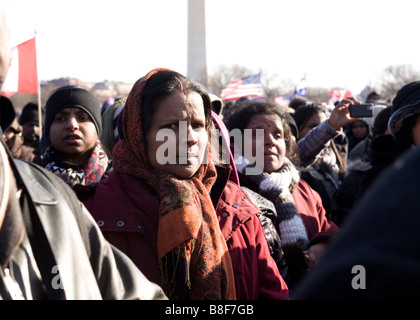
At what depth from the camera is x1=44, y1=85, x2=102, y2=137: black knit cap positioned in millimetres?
3752

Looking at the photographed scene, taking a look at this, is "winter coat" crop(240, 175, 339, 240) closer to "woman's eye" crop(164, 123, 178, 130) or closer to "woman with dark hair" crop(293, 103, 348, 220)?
"woman with dark hair" crop(293, 103, 348, 220)

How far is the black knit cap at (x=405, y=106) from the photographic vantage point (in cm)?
334

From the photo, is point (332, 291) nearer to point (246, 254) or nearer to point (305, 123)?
point (246, 254)

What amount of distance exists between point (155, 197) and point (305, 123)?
11.6 ft

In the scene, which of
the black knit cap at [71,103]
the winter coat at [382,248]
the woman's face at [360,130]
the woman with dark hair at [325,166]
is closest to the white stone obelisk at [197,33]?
the woman's face at [360,130]

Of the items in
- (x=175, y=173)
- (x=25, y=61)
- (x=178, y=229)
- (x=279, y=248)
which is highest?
(x=25, y=61)

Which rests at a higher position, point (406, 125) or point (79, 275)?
point (406, 125)

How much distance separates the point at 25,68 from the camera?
6.55 metres

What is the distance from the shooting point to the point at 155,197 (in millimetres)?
2492

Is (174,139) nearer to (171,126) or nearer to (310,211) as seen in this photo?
(171,126)

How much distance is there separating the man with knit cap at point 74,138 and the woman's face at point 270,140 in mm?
959

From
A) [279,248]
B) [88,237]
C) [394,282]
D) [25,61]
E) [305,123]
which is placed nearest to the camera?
[394,282]

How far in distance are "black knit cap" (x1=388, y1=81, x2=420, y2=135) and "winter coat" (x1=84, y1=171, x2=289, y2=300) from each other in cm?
121

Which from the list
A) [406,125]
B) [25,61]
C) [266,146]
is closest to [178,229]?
[266,146]
